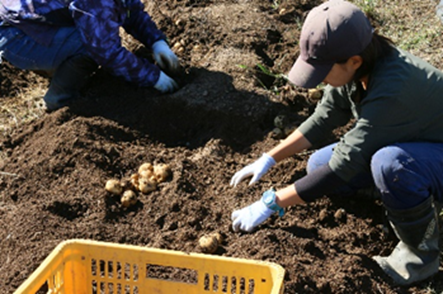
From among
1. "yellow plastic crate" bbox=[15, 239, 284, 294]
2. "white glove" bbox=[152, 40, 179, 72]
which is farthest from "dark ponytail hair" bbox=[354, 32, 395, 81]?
"white glove" bbox=[152, 40, 179, 72]

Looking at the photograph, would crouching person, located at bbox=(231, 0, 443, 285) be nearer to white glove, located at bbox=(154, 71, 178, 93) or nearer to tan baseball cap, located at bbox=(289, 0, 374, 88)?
tan baseball cap, located at bbox=(289, 0, 374, 88)

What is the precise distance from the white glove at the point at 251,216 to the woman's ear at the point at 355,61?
2.25ft

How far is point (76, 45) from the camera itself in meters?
3.59

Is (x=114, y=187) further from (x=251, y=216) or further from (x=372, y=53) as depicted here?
(x=372, y=53)

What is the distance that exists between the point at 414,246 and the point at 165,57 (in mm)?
1973

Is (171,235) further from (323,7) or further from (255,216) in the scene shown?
(323,7)

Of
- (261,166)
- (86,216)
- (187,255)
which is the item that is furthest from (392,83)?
(86,216)

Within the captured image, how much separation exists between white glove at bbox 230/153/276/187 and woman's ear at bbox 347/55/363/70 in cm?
69

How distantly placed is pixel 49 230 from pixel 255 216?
0.94 m

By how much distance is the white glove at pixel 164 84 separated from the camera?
11.7 feet

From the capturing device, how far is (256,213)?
8.30 feet

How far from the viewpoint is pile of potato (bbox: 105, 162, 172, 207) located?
112 inches

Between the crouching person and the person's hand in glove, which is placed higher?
the crouching person

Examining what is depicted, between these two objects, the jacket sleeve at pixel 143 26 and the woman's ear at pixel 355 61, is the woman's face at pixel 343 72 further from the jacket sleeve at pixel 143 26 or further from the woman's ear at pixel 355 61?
the jacket sleeve at pixel 143 26
